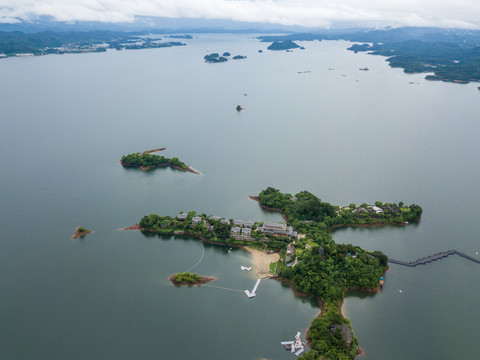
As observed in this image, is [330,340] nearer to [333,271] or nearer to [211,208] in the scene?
[333,271]

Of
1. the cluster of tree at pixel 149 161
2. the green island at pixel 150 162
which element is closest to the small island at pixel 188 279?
the green island at pixel 150 162

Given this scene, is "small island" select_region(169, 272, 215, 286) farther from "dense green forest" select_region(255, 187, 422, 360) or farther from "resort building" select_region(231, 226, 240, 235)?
"dense green forest" select_region(255, 187, 422, 360)

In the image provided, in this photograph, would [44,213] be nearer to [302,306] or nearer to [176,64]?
[302,306]

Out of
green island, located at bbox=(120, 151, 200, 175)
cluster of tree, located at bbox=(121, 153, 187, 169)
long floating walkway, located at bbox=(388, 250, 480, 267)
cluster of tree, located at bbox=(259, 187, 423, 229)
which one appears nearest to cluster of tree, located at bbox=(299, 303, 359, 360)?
long floating walkway, located at bbox=(388, 250, 480, 267)

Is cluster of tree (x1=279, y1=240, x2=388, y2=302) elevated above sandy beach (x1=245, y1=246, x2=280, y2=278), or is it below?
above

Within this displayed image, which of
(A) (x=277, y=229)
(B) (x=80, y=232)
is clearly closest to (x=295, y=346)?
(A) (x=277, y=229)

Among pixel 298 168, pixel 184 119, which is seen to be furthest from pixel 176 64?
pixel 298 168

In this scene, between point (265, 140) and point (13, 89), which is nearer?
point (265, 140)

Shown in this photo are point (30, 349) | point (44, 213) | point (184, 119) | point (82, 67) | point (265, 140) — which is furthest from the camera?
point (82, 67)
